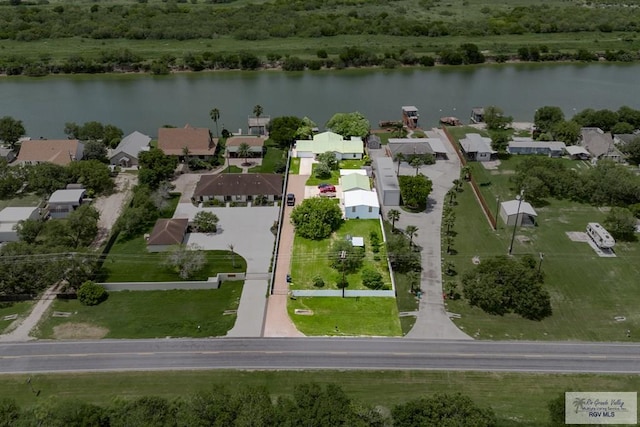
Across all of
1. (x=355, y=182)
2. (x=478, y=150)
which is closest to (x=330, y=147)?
(x=355, y=182)

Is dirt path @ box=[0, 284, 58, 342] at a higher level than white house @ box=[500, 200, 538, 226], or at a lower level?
lower

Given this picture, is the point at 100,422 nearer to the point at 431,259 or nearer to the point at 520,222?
the point at 431,259

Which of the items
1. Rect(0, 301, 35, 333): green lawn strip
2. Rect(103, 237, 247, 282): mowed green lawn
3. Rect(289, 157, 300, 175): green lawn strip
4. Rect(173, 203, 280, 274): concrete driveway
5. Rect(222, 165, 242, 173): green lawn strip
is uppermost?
Rect(289, 157, 300, 175): green lawn strip

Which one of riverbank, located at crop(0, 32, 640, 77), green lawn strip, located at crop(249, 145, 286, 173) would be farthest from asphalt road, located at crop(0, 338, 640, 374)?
riverbank, located at crop(0, 32, 640, 77)

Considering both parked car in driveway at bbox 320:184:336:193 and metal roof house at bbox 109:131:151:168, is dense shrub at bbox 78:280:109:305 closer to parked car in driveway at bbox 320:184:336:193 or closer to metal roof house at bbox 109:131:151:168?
parked car in driveway at bbox 320:184:336:193

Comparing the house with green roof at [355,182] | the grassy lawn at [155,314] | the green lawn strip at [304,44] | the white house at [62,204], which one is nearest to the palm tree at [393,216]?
the house with green roof at [355,182]
